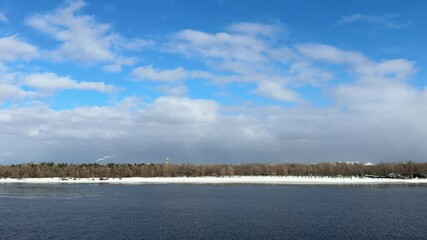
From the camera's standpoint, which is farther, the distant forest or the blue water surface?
the distant forest

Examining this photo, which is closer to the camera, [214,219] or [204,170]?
[214,219]

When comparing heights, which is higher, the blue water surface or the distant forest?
the distant forest

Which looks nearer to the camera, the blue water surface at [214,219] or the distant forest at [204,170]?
the blue water surface at [214,219]

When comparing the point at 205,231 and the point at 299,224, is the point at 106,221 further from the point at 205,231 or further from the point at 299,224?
the point at 299,224

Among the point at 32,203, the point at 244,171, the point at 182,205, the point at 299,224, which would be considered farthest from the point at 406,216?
the point at 244,171

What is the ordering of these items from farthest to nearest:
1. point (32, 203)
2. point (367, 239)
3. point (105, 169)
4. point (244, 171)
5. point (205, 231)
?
point (244, 171), point (105, 169), point (32, 203), point (205, 231), point (367, 239)

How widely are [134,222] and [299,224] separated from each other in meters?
16.4

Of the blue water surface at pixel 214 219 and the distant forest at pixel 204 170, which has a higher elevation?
the distant forest at pixel 204 170

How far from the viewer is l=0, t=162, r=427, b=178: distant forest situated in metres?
149

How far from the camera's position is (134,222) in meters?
43.8

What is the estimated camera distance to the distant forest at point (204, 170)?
14888 cm

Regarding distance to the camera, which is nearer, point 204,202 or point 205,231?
point 205,231

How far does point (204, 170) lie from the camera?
163 m

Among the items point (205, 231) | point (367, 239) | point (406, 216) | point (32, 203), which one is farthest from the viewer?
point (32, 203)
